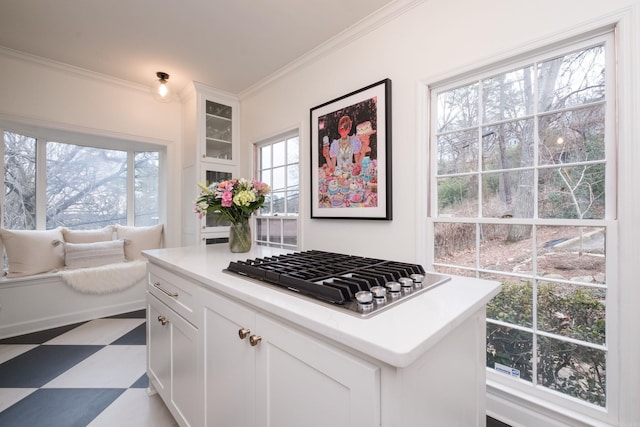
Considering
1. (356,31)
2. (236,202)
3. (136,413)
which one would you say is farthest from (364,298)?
(356,31)

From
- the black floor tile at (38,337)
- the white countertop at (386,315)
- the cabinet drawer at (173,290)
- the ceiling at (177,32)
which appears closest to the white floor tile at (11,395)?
the black floor tile at (38,337)

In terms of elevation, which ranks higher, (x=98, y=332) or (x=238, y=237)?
(x=238, y=237)

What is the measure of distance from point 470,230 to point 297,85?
200 cm

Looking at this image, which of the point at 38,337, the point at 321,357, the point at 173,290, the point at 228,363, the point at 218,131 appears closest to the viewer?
the point at 321,357

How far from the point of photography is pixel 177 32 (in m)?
2.19

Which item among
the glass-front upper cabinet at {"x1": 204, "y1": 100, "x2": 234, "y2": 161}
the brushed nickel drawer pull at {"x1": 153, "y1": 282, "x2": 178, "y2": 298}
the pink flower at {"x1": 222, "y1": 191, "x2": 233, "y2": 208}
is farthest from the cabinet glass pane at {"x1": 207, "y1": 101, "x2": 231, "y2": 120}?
the brushed nickel drawer pull at {"x1": 153, "y1": 282, "x2": 178, "y2": 298}

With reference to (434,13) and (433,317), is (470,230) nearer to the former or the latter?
(433,317)

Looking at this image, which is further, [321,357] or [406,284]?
[406,284]

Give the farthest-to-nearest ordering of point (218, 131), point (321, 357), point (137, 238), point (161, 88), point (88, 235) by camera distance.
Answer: point (137, 238) → point (218, 131) → point (88, 235) → point (161, 88) → point (321, 357)

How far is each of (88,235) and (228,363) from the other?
10.6 feet

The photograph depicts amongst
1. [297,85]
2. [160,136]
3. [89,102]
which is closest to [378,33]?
[297,85]

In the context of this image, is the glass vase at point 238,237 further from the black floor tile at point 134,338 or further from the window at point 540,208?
the black floor tile at point 134,338

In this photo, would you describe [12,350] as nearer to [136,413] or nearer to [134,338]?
[134,338]

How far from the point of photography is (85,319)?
2.90 m
